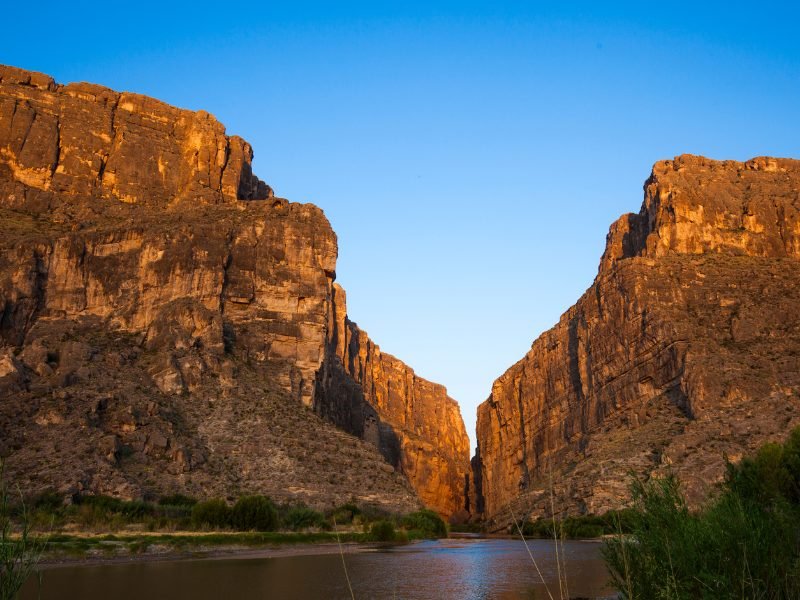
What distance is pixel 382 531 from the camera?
57250 millimetres

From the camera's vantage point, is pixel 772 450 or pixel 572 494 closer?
pixel 772 450

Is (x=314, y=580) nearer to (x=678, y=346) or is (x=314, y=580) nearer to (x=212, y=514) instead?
(x=212, y=514)

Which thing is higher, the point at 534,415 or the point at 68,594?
the point at 534,415

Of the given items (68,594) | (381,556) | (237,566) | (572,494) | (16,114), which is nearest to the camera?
(68,594)

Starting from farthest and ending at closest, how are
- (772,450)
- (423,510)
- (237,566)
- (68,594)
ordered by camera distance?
(423,510) → (237,566) → (772,450) → (68,594)

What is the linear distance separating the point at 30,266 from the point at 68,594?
72.0 m

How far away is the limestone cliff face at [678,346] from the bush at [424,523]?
1033cm

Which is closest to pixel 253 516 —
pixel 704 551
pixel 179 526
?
pixel 179 526

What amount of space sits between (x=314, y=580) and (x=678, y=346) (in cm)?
7350

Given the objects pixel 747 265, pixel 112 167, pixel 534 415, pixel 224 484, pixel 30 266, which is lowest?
pixel 224 484

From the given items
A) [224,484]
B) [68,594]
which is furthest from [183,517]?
[68,594]

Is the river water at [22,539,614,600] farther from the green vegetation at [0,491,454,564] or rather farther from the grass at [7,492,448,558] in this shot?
the green vegetation at [0,491,454,564]

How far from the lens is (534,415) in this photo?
141 meters

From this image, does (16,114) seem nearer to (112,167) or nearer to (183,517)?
(112,167)
